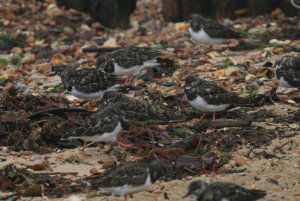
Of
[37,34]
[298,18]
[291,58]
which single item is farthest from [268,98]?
[37,34]

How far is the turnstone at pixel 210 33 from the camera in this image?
11.7 metres

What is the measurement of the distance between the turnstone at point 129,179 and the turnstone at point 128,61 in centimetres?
401

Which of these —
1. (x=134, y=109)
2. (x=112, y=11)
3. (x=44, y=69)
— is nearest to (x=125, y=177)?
(x=134, y=109)

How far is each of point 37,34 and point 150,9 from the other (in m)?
3.05

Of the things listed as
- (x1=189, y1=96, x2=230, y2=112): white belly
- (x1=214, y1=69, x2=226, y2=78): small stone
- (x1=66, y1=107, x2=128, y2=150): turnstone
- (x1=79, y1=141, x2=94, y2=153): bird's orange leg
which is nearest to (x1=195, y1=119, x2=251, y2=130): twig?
(x1=189, y1=96, x2=230, y2=112): white belly

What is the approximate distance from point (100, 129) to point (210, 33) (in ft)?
15.8

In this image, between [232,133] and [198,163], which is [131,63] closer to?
[232,133]

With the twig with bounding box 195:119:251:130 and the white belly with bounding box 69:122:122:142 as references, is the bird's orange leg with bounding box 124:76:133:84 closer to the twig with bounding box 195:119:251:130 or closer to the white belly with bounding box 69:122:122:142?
the twig with bounding box 195:119:251:130

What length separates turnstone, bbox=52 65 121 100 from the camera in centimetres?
912

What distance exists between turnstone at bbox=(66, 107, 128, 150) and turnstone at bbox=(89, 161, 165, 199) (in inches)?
39.2

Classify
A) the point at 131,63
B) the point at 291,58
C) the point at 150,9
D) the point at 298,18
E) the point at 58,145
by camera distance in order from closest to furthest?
the point at 58,145, the point at 291,58, the point at 131,63, the point at 298,18, the point at 150,9

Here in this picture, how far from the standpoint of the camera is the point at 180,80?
1023cm

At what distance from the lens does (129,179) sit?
6062 millimetres

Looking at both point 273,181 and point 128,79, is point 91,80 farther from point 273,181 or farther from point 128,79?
point 273,181
